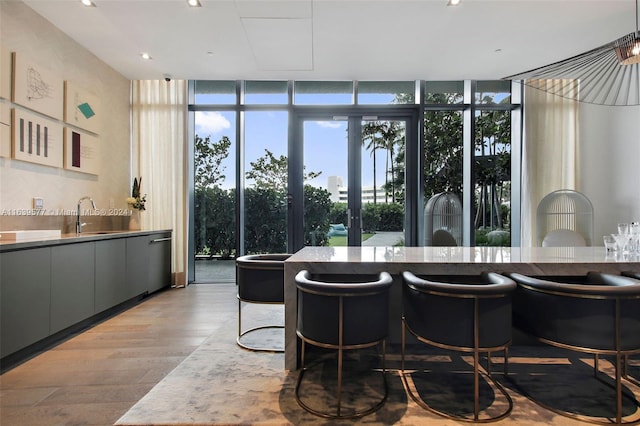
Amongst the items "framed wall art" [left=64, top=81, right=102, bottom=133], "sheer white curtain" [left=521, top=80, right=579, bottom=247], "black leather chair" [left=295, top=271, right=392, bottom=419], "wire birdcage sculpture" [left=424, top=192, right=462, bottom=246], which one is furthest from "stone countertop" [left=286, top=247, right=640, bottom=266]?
"framed wall art" [left=64, top=81, right=102, bottom=133]

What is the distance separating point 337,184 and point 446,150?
183 cm

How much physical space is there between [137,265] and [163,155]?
1.80 m

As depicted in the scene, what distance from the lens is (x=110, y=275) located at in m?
3.49

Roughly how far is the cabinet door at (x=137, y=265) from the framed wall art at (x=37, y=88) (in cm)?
161

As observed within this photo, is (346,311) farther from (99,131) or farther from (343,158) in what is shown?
(99,131)

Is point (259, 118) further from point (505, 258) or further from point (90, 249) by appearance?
point (505, 258)

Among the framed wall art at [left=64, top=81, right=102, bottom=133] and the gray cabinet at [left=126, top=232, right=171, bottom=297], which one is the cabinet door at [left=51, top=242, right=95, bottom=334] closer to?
the gray cabinet at [left=126, top=232, right=171, bottom=297]

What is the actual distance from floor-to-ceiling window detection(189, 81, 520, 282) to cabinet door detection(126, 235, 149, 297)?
1078mm

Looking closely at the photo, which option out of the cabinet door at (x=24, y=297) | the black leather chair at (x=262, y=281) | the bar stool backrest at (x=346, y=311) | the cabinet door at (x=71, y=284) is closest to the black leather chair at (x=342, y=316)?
the bar stool backrest at (x=346, y=311)

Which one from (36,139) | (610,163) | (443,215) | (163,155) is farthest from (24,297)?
(610,163)

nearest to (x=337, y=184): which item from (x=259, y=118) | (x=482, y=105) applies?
(x=259, y=118)

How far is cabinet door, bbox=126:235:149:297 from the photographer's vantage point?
153 inches

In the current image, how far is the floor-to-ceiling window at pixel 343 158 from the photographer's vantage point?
5.06 m

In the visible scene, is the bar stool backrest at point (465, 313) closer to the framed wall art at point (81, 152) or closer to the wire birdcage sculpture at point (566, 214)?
the wire birdcage sculpture at point (566, 214)
